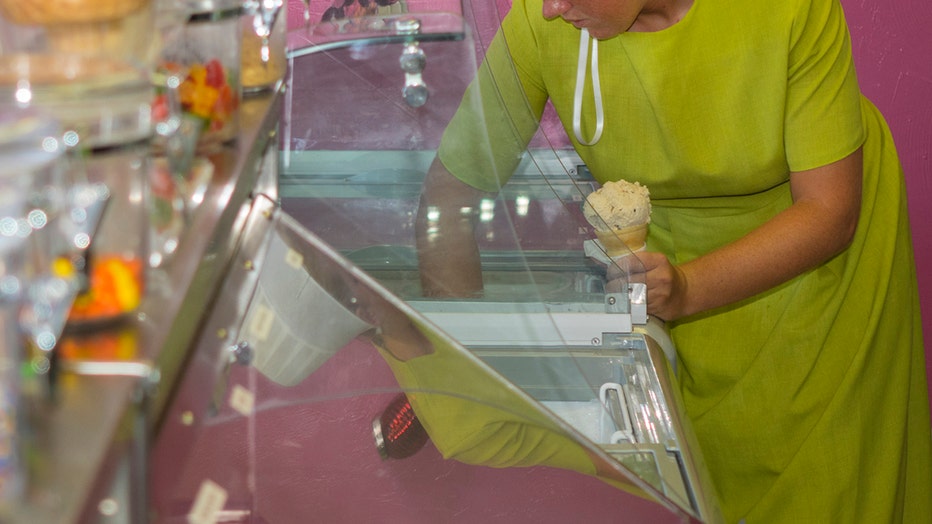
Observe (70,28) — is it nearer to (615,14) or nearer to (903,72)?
(615,14)

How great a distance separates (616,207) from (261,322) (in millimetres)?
705

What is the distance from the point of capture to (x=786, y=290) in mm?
1600

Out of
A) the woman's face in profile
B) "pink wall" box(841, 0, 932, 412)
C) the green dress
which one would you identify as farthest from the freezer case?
"pink wall" box(841, 0, 932, 412)

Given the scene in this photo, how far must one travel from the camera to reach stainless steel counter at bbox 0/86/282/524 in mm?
359

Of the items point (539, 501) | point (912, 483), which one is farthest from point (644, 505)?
point (912, 483)

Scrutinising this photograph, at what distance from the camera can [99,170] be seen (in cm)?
47

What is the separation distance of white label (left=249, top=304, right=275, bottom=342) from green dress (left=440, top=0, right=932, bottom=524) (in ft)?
3.07

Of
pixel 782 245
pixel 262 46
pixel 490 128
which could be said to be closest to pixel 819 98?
pixel 782 245

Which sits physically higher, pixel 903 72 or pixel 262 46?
pixel 262 46

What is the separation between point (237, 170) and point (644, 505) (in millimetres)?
374

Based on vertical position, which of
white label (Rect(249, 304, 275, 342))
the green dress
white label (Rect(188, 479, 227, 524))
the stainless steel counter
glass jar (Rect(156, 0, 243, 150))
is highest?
glass jar (Rect(156, 0, 243, 150))

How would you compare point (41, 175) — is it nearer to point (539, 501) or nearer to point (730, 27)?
point (539, 501)

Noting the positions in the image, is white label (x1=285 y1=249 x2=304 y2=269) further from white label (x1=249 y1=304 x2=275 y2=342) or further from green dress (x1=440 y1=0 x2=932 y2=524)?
green dress (x1=440 y1=0 x2=932 y2=524)

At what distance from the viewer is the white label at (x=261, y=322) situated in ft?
2.21
